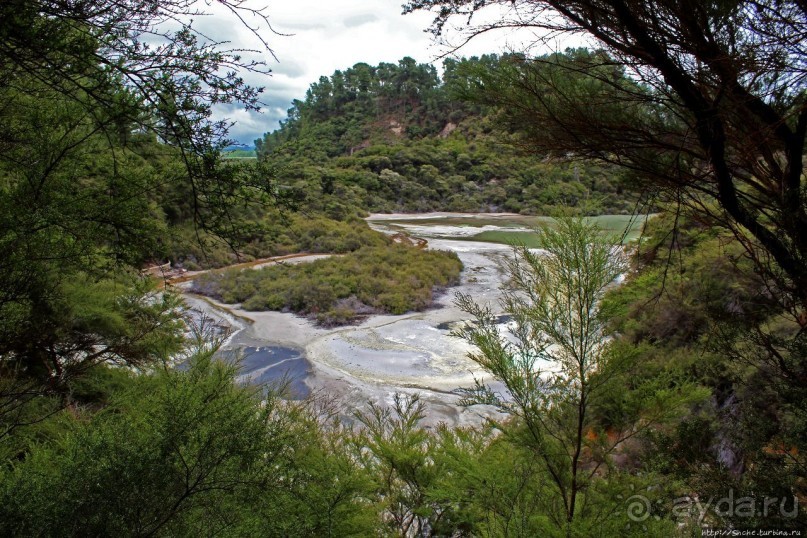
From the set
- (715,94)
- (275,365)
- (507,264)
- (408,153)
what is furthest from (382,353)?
(408,153)

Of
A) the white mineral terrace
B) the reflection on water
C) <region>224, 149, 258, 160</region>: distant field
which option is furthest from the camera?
the reflection on water

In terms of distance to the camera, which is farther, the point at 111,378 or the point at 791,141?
the point at 111,378

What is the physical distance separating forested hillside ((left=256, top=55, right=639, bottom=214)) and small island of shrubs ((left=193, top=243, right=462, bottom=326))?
3502 millimetres

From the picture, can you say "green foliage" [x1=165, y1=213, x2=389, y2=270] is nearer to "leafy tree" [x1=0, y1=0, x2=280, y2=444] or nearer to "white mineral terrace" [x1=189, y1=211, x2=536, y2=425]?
"white mineral terrace" [x1=189, y1=211, x2=536, y2=425]

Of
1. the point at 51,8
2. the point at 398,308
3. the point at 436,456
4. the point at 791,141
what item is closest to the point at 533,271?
the point at 791,141

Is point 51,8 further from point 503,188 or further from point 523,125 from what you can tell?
point 503,188

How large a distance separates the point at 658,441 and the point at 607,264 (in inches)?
49.9

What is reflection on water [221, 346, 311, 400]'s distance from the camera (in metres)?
8.53

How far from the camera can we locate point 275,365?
962cm

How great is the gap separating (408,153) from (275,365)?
135ft

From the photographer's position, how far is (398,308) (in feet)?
46.1

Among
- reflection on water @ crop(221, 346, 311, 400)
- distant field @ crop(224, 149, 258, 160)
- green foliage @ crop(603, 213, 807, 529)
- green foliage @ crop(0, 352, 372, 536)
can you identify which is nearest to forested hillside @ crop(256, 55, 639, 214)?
distant field @ crop(224, 149, 258, 160)

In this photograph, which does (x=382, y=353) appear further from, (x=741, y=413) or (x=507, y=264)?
(x=741, y=413)

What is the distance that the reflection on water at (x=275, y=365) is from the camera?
8.53m
